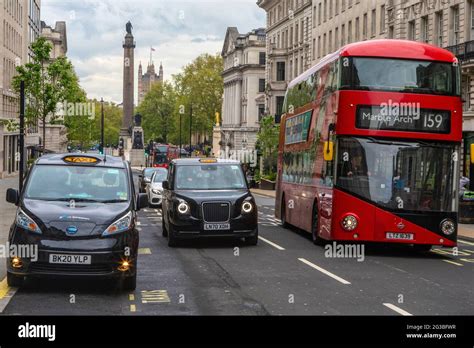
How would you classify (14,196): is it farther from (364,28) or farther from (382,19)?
(364,28)

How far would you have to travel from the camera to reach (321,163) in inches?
833

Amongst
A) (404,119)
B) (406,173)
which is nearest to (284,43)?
(404,119)

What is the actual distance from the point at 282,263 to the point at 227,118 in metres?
125

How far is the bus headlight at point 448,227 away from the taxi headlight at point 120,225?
8.15m

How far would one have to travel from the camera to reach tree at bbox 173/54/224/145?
156875 mm

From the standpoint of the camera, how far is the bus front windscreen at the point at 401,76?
63.0 feet

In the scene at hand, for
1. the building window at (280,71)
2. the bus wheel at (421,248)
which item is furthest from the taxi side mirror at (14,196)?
the building window at (280,71)

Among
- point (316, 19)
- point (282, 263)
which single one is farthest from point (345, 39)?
point (282, 263)

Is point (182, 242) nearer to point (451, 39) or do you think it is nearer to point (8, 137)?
point (451, 39)

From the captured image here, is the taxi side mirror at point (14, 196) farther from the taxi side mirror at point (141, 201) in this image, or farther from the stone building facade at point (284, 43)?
the stone building facade at point (284, 43)

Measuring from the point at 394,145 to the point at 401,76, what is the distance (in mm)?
1492

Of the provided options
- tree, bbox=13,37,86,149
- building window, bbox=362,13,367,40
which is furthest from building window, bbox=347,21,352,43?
tree, bbox=13,37,86,149

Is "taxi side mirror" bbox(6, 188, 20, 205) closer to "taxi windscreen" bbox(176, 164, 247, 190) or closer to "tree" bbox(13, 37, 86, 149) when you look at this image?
"taxi windscreen" bbox(176, 164, 247, 190)

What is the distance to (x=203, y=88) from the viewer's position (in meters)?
158
